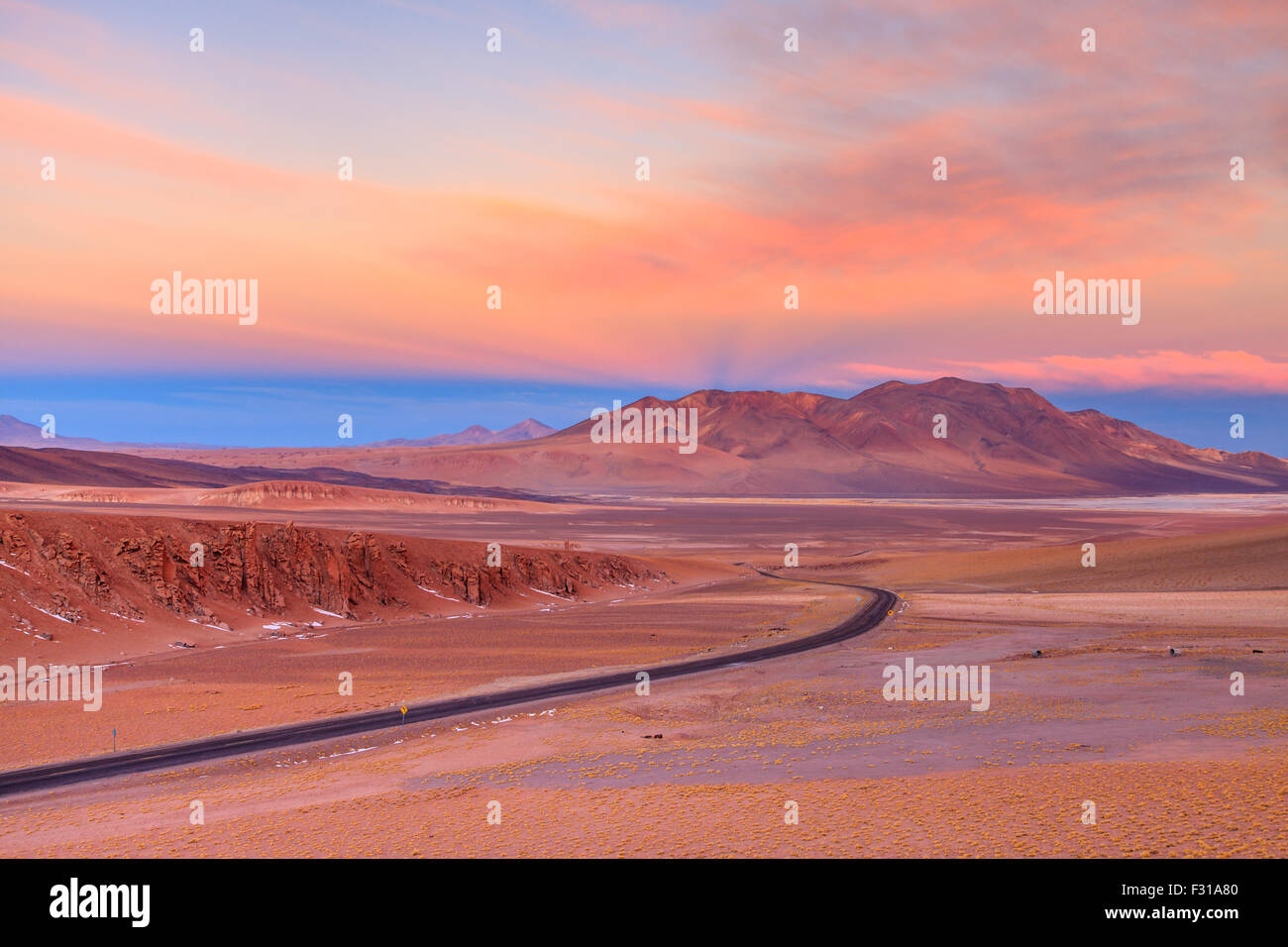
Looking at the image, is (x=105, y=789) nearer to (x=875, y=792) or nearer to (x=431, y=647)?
(x=875, y=792)

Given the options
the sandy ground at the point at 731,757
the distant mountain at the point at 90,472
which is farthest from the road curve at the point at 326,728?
the distant mountain at the point at 90,472

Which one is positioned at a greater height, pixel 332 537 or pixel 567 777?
pixel 332 537

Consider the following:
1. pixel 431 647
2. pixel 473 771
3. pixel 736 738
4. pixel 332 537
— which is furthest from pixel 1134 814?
pixel 332 537

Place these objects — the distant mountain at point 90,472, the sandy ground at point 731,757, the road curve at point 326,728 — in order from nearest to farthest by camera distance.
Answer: the sandy ground at point 731,757 < the road curve at point 326,728 < the distant mountain at point 90,472

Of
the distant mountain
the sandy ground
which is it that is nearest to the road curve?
the sandy ground

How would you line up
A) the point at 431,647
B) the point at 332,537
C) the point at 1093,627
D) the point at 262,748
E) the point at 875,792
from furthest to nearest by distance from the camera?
the point at 332,537
the point at 1093,627
the point at 431,647
the point at 262,748
the point at 875,792

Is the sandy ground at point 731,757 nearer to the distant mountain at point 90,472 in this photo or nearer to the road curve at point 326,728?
the road curve at point 326,728

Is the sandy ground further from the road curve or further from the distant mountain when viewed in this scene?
the distant mountain
